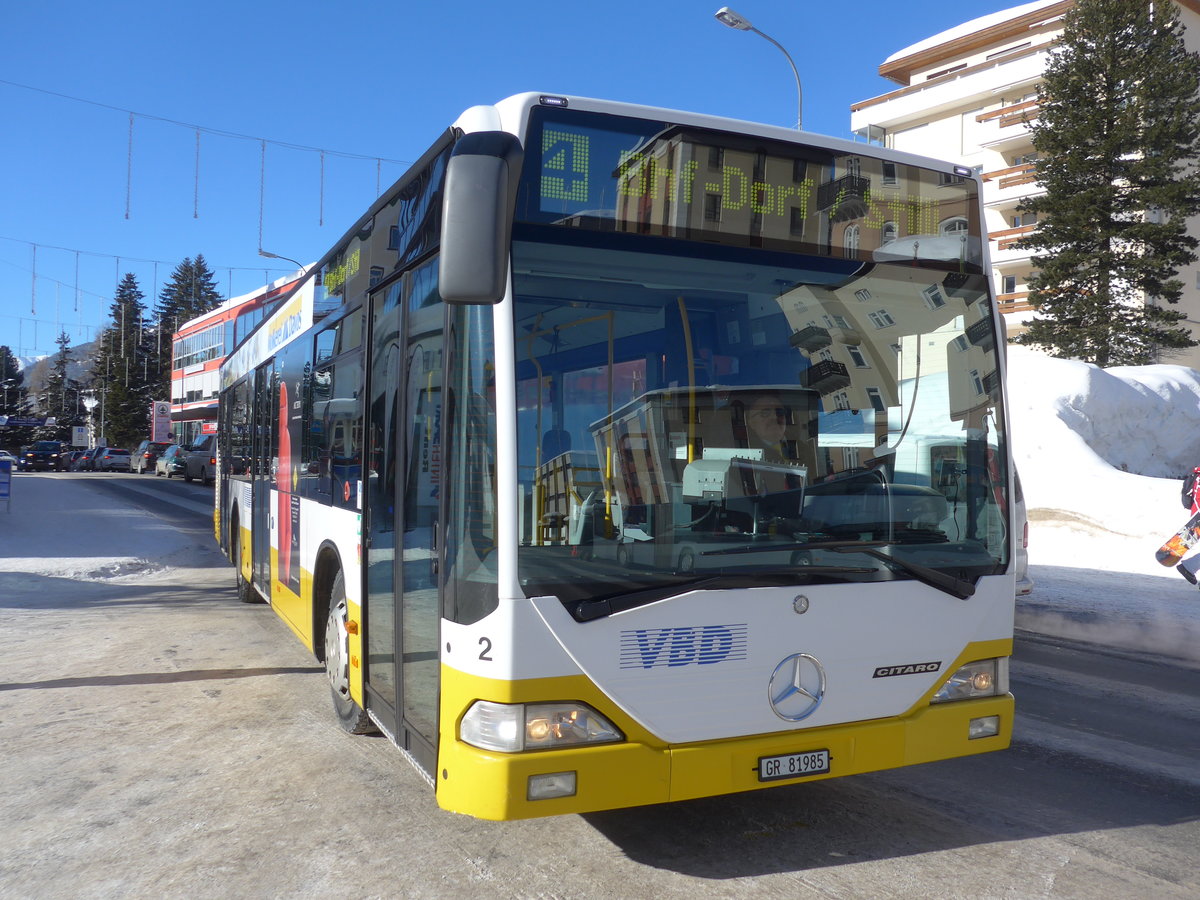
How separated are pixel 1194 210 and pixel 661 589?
39.5m

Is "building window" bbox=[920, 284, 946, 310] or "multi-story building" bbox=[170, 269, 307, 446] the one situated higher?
"multi-story building" bbox=[170, 269, 307, 446]

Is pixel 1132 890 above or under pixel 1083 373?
under

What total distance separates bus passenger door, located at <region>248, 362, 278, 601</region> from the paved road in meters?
1.55

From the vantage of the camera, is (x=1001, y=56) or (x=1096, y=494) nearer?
(x=1096, y=494)

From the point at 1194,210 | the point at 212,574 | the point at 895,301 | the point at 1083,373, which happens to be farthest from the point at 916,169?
the point at 1194,210

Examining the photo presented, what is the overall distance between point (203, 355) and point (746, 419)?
92.3 m

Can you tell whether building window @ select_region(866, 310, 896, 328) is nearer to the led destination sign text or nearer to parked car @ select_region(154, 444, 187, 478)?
the led destination sign text

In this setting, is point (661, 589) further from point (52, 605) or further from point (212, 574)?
point (212, 574)

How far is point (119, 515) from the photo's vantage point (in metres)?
23.1

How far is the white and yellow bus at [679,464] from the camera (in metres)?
3.55

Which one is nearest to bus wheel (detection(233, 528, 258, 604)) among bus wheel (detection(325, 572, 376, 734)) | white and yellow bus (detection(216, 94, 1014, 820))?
bus wheel (detection(325, 572, 376, 734))

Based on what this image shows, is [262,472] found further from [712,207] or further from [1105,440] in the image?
[1105,440]

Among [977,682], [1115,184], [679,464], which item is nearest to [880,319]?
[679,464]

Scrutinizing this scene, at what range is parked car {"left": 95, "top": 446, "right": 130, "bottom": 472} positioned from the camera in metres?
62.4
